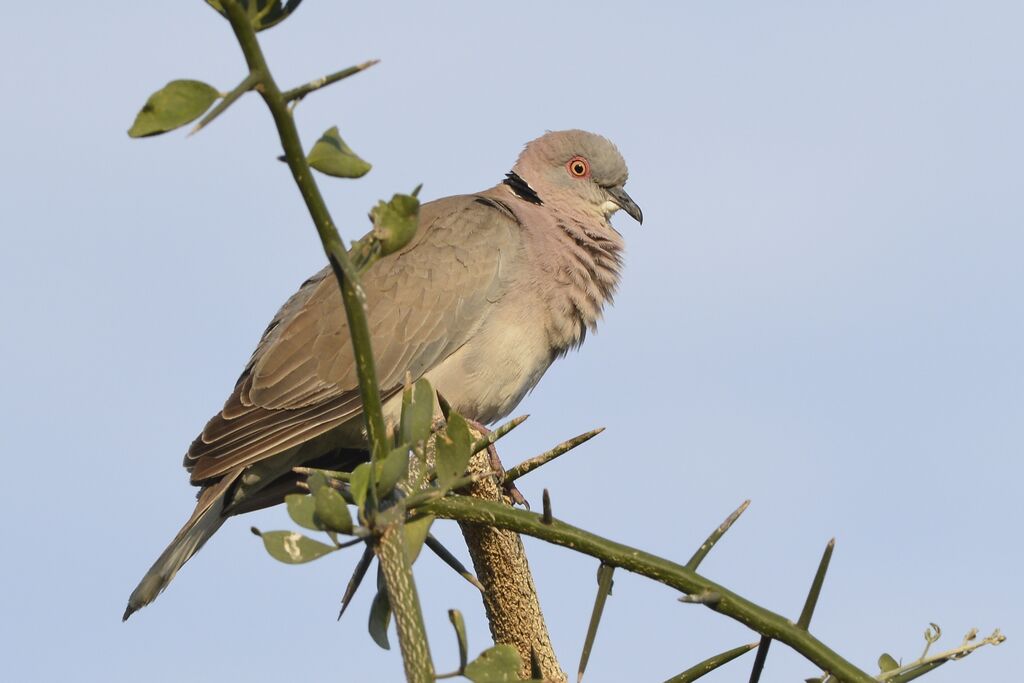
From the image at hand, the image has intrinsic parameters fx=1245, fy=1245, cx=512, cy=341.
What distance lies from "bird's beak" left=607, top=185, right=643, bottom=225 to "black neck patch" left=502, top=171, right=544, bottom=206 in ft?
1.59

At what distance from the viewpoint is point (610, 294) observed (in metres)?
6.68

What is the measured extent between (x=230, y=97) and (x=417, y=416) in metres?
0.43

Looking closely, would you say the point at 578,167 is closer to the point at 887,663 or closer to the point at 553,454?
the point at 553,454

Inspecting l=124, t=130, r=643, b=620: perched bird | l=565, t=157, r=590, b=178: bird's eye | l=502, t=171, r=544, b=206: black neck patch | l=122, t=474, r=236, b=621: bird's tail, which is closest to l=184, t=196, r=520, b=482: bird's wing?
l=124, t=130, r=643, b=620: perched bird

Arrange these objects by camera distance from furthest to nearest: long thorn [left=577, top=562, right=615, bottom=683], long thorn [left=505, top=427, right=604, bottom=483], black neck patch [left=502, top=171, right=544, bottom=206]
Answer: black neck patch [left=502, top=171, right=544, bottom=206] < long thorn [left=505, top=427, right=604, bottom=483] < long thorn [left=577, top=562, right=615, bottom=683]

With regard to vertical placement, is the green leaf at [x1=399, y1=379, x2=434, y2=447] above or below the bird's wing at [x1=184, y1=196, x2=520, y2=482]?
below

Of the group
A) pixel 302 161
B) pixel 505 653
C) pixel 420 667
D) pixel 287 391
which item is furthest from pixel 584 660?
pixel 287 391

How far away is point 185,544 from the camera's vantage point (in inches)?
197

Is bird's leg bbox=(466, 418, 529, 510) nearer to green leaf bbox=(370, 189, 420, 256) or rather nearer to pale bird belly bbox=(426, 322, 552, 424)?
pale bird belly bbox=(426, 322, 552, 424)

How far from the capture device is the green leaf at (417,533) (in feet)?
4.68

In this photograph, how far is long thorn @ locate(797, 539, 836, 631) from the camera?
1513 millimetres

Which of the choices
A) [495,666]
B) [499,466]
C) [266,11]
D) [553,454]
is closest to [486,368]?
[499,466]

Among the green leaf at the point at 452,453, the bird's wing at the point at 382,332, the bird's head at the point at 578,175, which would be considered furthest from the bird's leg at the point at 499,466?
the green leaf at the point at 452,453

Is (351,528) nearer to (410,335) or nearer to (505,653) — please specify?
(505,653)
